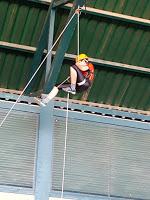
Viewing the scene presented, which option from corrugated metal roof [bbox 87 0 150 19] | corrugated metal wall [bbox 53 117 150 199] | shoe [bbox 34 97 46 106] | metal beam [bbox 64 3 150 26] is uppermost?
corrugated metal roof [bbox 87 0 150 19]

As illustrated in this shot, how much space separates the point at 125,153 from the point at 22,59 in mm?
3954

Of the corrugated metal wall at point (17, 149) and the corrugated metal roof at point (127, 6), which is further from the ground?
the corrugated metal roof at point (127, 6)

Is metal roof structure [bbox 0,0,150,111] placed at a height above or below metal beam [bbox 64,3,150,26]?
below

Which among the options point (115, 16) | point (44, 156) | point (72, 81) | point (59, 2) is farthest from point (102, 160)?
point (59, 2)

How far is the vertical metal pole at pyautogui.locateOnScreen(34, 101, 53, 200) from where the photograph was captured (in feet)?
40.1

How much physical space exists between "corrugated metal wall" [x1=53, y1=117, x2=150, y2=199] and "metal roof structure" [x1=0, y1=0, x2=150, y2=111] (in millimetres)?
1135

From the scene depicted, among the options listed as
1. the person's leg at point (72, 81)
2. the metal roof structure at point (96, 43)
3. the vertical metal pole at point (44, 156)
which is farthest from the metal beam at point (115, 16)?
the vertical metal pole at point (44, 156)

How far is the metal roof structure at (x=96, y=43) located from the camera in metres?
12.1

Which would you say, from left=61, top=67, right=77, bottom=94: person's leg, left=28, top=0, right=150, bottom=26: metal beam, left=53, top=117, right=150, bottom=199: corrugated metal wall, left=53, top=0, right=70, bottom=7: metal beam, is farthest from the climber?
left=53, top=117, right=150, bottom=199: corrugated metal wall

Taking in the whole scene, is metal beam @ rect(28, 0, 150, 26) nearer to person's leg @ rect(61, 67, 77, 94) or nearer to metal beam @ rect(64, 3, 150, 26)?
metal beam @ rect(64, 3, 150, 26)

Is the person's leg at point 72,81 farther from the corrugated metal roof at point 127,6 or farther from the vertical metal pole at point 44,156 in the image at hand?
the corrugated metal roof at point 127,6

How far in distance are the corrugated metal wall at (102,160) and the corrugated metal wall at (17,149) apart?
0.68m

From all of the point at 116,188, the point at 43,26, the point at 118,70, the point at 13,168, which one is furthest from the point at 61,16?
the point at 116,188

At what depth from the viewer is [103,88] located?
14.0m
